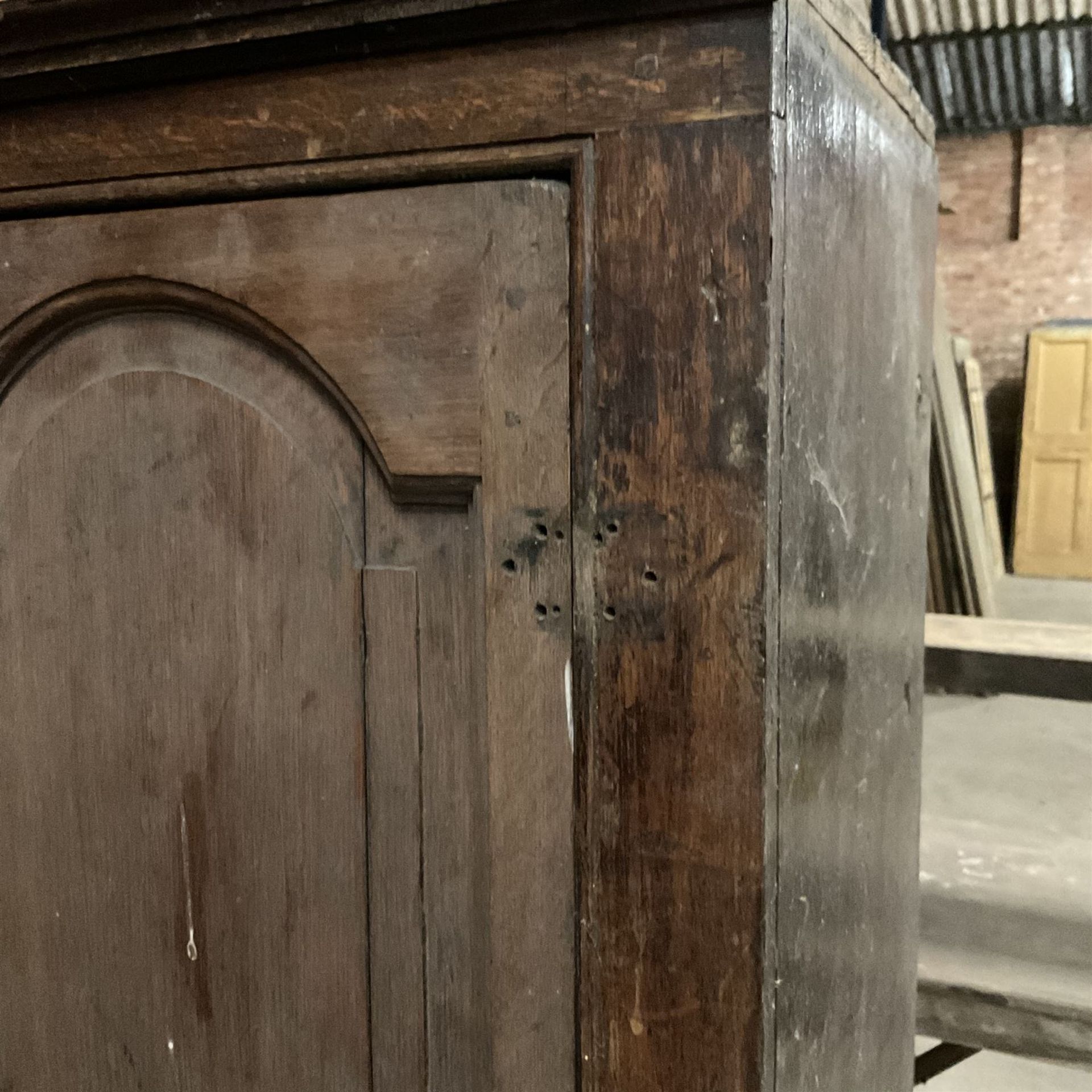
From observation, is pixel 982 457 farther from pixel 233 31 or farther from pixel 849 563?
pixel 233 31

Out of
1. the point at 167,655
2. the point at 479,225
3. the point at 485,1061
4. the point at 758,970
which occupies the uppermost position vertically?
the point at 479,225

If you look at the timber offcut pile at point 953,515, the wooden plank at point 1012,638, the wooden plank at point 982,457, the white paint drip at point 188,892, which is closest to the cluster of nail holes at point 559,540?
the white paint drip at point 188,892

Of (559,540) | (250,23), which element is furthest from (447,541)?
(250,23)

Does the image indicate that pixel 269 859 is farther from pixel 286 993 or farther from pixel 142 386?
pixel 142 386

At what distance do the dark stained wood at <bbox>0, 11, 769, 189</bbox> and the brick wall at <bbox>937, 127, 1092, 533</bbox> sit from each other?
255 inches

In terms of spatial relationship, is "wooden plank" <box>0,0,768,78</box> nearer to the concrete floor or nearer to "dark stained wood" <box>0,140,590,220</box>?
"dark stained wood" <box>0,140,590,220</box>

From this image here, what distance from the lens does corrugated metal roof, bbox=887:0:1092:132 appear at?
527 cm

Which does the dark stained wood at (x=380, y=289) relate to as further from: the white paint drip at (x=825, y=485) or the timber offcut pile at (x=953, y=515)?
the timber offcut pile at (x=953, y=515)

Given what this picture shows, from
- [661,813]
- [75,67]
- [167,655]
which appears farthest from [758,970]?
[75,67]

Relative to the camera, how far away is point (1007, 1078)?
2.47 meters

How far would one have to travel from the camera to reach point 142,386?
779mm

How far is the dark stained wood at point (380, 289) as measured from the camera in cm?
66

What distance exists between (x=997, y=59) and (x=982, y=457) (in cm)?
231

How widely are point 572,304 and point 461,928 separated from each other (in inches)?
17.0
